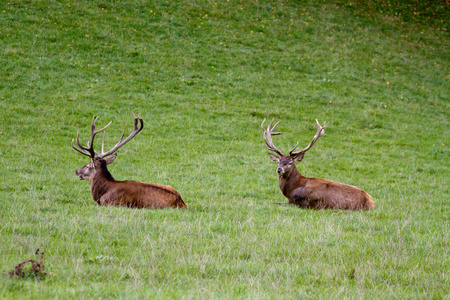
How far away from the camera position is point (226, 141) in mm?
15820

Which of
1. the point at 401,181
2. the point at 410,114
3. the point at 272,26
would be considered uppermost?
the point at 272,26

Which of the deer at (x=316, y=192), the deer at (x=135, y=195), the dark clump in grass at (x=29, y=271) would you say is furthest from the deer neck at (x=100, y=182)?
the dark clump in grass at (x=29, y=271)

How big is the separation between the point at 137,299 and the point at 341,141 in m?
14.0

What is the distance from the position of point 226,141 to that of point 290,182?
5737 millimetres

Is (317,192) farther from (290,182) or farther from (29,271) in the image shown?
(29,271)

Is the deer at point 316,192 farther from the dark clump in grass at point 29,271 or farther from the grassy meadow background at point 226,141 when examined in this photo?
the dark clump in grass at point 29,271

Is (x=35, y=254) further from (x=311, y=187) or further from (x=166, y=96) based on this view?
(x=166, y=96)

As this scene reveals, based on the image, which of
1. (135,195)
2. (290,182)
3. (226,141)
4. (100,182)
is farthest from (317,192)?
(226,141)

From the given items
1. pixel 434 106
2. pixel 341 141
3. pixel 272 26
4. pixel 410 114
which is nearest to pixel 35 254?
pixel 341 141

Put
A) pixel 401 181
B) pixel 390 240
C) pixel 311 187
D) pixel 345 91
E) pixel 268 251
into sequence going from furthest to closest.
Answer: pixel 345 91, pixel 401 181, pixel 311 187, pixel 390 240, pixel 268 251

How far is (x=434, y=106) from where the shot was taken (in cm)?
2211

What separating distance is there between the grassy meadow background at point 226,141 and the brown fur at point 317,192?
15.8 inches

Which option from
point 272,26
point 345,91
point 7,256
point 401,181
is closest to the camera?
point 7,256

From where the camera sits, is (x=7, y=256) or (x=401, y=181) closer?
(x=7, y=256)
